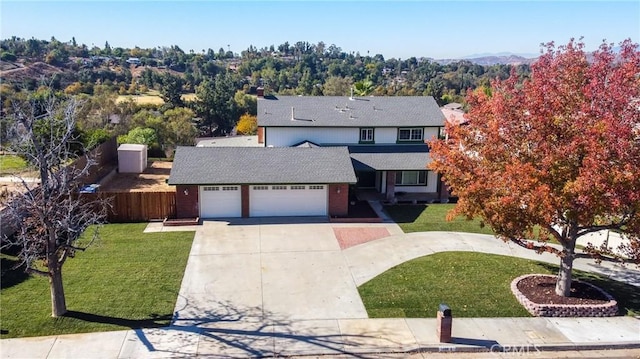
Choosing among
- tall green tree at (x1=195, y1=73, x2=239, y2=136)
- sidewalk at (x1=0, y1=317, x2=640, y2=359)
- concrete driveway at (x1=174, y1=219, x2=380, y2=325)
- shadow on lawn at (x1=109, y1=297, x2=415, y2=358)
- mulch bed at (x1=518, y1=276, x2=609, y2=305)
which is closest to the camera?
sidewalk at (x1=0, y1=317, x2=640, y2=359)

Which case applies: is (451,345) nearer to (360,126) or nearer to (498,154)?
(498,154)

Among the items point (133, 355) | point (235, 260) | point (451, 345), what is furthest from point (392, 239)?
point (133, 355)

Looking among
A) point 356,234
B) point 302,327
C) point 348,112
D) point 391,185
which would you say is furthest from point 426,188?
point 302,327

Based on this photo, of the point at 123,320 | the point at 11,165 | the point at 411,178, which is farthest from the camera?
the point at 11,165

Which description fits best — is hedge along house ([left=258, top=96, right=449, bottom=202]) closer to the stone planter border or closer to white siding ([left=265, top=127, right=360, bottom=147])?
white siding ([left=265, top=127, right=360, bottom=147])

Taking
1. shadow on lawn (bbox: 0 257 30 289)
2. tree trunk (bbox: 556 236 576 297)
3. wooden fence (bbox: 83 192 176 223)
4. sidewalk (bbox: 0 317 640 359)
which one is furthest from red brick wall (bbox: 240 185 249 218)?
tree trunk (bbox: 556 236 576 297)

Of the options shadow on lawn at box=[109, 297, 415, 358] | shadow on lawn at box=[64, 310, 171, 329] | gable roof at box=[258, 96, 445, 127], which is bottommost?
shadow on lawn at box=[109, 297, 415, 358]

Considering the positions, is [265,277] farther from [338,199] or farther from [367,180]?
[367,180]
